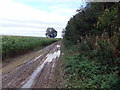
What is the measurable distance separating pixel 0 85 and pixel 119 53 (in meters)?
5.08

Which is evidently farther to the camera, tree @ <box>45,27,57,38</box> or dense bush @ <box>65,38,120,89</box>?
tree @ <box>45,27,57,38</box>

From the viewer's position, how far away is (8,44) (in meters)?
22.0

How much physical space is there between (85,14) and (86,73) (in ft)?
35.8

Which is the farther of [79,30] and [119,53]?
[79,30]

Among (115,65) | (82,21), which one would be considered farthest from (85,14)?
(115,65)

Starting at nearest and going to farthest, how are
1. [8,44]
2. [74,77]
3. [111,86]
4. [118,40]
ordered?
[111,86]
[118,40]
[74,77]
[8,44]

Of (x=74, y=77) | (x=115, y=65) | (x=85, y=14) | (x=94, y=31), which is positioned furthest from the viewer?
(x=85, y=14)

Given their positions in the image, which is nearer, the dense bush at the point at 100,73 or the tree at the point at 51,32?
the dense bush at the point at 100,73

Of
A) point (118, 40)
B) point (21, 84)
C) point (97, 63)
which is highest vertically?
point (118, 40)

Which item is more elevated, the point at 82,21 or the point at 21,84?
the point at 82,21

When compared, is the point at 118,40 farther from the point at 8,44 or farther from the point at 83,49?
the point at 8,44

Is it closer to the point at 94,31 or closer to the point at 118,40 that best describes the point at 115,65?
the point at 118,40

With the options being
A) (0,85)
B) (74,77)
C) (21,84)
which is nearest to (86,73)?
(74,77)

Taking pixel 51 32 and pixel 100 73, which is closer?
pixel 100 73
